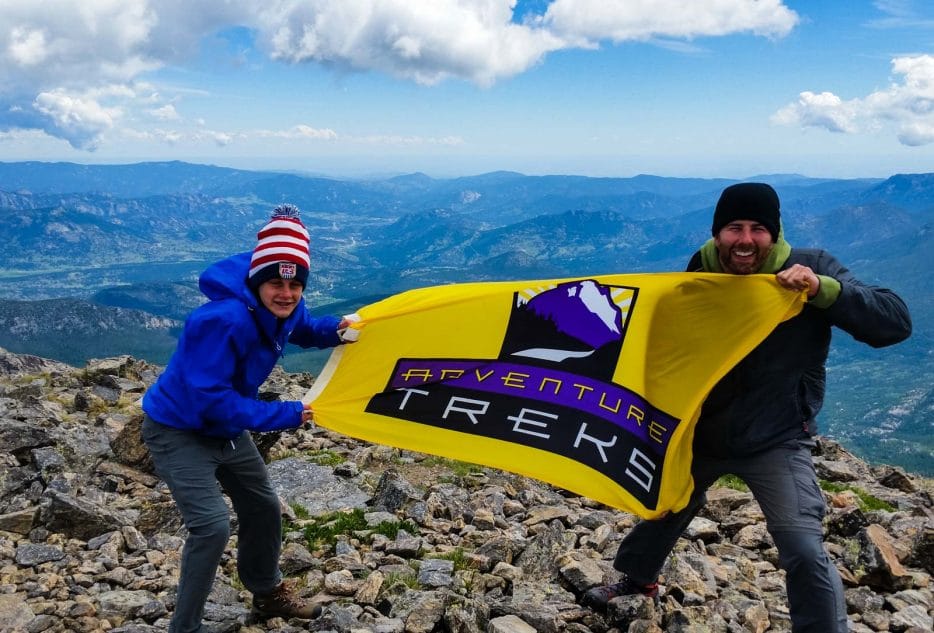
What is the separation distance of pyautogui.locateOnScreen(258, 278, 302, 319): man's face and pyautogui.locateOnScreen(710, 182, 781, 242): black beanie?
13.3 feet

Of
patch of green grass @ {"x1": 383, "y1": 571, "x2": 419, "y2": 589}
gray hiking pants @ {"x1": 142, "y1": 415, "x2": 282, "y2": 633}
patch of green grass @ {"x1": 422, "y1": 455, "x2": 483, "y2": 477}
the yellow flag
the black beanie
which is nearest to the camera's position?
the black beanie

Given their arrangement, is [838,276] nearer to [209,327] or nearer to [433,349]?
[433,349]

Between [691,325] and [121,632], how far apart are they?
674 centimetres

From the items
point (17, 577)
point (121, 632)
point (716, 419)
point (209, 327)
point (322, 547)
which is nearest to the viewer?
point (209, 327)

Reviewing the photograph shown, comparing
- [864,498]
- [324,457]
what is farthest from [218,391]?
[864,498]

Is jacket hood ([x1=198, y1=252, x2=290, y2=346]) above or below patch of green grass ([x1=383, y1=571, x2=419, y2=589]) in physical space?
above

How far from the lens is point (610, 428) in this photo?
21.7 ft

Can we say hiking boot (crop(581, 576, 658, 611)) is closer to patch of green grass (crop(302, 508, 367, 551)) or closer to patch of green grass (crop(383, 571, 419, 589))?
patch of green grass (crop(383, 571, 419, 589))

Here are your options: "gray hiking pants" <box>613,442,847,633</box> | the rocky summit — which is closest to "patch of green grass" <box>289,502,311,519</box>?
the rocky summit

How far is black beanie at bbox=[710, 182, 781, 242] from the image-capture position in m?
5.70

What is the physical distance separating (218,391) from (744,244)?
509 centimetres

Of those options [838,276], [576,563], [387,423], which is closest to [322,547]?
[387,423]

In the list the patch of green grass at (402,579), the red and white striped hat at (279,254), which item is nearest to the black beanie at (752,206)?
the red and white striped hat at (279,254)

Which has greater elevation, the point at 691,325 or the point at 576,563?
the point at 691,325
